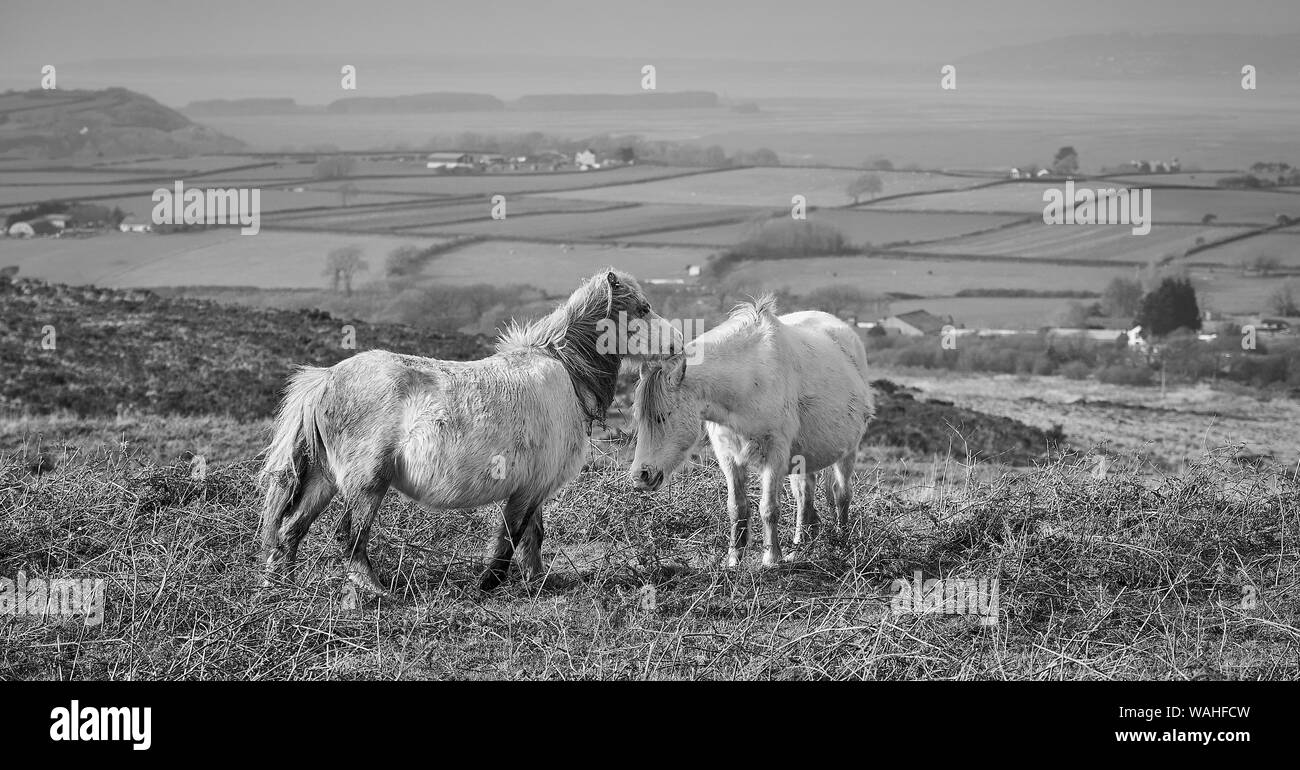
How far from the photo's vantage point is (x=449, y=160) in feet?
369

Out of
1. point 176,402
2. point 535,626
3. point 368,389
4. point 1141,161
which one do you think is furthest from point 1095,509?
point 1141,161

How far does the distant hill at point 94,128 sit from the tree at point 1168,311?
3446 inches

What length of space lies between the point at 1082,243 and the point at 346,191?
56.6 metres

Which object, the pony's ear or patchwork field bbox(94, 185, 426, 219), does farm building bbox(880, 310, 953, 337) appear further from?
patchwork field bbox(94, 185, 426, 219)

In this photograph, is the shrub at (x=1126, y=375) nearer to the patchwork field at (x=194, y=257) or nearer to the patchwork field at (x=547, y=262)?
the patchwork field at (x=547, y=262)

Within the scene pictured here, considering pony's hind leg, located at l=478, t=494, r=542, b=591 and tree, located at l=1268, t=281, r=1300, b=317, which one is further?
tree, located at l=1268, t=281, r=1300, b=317

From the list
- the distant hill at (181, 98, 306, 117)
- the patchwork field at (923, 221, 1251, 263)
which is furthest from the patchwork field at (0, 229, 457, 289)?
→ the distant hill at (181, 98, 306, 117)

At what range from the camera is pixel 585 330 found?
29.4 ft

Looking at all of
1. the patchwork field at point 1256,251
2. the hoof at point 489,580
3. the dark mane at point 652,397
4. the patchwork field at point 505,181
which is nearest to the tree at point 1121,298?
the patchwork field at point 1256,251

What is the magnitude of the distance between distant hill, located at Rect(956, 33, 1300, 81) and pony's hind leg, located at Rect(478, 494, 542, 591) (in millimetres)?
149907

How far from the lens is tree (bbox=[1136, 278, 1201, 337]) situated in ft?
190

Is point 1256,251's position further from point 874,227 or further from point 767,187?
point 767,187

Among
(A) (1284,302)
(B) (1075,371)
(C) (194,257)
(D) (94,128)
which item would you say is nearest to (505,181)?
(C) (194,257)

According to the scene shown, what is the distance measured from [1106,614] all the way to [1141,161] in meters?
108
